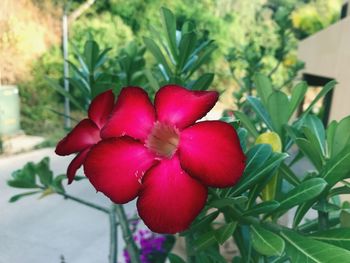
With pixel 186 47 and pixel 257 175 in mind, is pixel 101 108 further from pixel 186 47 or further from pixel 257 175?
pixel 186 47

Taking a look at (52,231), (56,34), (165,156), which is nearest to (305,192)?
(165,156)

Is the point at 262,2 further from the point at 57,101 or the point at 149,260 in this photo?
the point at 149,260

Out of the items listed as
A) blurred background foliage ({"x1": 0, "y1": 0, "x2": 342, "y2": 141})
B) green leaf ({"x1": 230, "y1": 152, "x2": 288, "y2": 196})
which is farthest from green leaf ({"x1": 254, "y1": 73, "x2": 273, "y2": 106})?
blurred background foliage ({"x1": 0, "y1": 0, "x2": 342, "y2": 141})

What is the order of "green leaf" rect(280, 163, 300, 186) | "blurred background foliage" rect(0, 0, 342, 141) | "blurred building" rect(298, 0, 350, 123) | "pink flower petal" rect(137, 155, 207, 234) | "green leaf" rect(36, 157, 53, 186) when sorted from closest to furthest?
"pink flower petal" rect(137, 155, 207, 234) < "green leaf" rect(280, 163, 300, 186) < "green leaf" rect(36, 157, 53, 186) < "blurred building" rect(298, 0, 350, 123) < "blurred background foliage" rect(0, 0, 342, 141)

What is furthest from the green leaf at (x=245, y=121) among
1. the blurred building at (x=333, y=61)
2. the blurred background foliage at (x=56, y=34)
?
the blurred background foliage at (x=56, y=34)

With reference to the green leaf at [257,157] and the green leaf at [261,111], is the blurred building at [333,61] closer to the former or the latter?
the green leaf at [261,111]

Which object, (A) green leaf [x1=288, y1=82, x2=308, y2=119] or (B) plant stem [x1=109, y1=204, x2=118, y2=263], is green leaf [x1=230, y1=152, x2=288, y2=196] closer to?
(A) green leaf [x1=288, y1=82, x2=308, y2=119]
